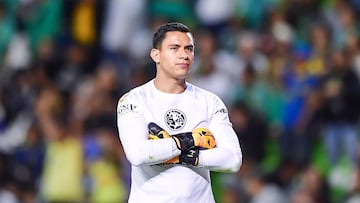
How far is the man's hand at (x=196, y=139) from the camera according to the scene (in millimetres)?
8320

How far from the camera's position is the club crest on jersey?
→ 8.49 meters

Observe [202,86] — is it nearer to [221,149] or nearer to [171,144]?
[221,149]

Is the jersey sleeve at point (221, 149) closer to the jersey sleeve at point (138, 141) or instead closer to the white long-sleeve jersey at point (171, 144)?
the white long-sleeve jersey at point (171, 144)

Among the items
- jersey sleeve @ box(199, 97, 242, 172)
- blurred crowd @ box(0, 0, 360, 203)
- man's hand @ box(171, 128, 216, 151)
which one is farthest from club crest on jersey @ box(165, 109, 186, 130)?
blurred crowd @ box(0, 0, 360, 203)

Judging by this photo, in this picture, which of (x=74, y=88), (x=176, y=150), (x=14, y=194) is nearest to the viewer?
(x=176, y=150)

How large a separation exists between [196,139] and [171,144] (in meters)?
0.20

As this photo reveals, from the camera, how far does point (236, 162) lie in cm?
847

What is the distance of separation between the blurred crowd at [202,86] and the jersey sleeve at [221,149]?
627 cm

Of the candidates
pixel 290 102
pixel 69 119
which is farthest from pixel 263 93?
pixel 69 119

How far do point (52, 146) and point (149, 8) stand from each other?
10.1 ft

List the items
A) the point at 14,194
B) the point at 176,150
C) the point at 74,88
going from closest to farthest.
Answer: the point at 176,150 < the point at 14,194 < the point at 74,88

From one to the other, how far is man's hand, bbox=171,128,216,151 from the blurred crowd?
638 centimetres

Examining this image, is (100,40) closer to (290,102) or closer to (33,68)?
(33,68)

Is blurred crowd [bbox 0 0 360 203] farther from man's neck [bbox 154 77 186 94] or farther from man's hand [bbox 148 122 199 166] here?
man's hand [bbox 148 122 199 166]
